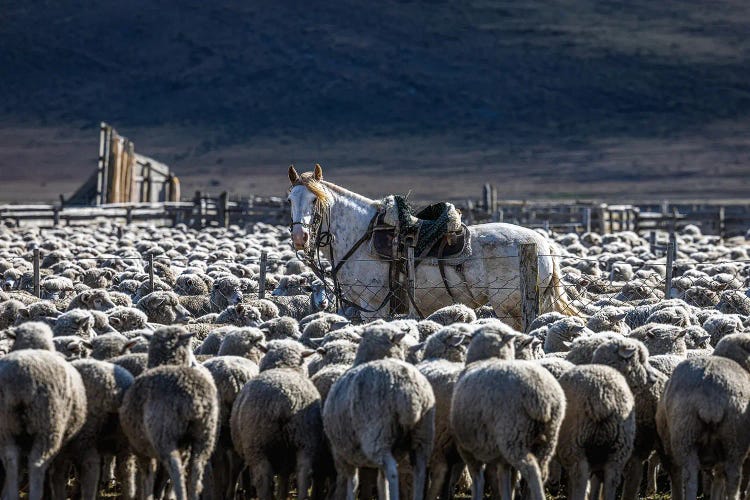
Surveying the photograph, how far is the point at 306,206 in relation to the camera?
13305 mm

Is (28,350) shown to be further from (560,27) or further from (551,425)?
(560,27)

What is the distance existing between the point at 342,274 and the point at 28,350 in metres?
5.60

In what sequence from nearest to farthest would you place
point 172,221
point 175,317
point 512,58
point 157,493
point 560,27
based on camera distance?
point 157,493 → point 175,317 → point 172,221 → point 512,58 → point 560,27

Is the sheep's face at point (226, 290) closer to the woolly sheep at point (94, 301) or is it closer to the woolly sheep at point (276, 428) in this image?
the woolly sheep at point (94, 301)

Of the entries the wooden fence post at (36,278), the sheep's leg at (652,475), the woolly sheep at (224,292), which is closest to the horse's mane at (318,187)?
the woolly sheep at (224,292)

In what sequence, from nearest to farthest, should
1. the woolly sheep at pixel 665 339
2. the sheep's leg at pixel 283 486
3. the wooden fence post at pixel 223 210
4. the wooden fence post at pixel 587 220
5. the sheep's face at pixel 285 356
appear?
the sheep's leg at pixel 283 486, the sheep's face at pixel 285 356, the woolly sheep at pixel 665 339, the wooden fence post at pixel 587 220, the wooden fence post at pixel 223 210

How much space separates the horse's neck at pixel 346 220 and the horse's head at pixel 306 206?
0.65 feet

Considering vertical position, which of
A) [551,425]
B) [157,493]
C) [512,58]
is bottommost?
[157,493]

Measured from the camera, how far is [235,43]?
131 meters

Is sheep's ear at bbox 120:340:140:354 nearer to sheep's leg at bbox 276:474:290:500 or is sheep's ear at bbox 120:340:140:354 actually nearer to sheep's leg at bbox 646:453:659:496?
sheep's leg at bbox 276:474:290:500

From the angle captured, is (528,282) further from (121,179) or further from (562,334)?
(121,179)

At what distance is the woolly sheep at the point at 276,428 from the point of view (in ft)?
27.1

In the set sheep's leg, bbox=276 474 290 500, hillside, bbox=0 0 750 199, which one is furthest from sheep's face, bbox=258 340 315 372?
hillside, bbox=0 0 750 199

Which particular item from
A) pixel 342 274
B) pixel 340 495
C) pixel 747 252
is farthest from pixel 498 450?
pixel 747 252
